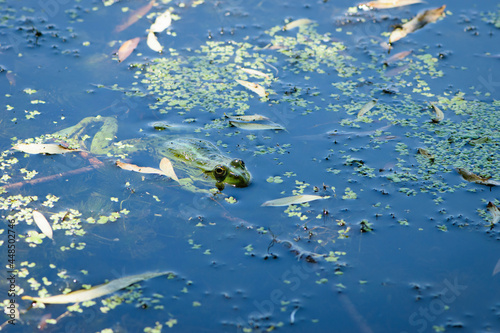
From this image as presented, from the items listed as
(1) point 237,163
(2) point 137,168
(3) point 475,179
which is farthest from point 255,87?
(3) point 475,179

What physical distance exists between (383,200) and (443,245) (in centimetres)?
46

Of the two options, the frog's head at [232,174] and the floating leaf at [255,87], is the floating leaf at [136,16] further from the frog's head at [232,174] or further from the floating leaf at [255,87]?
the frog's head at [232,174]

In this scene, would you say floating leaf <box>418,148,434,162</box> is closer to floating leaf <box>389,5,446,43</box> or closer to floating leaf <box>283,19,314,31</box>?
floating leaf <box>389,5,446,43</box>

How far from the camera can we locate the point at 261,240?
9.38ft

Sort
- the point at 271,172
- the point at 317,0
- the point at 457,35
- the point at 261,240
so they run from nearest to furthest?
1. the point at 261,240
2. the point at 271,172
3. the point at 457,35
4. the point at 317,0

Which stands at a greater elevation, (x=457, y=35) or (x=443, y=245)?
(x=457, y=35)

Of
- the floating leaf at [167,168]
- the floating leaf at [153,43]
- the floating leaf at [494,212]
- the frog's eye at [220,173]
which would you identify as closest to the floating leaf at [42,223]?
the floating leaf at [167,168]

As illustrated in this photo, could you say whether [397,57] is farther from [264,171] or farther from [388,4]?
[264,171]

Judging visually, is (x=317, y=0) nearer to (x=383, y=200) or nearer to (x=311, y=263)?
(x=383, y=200)

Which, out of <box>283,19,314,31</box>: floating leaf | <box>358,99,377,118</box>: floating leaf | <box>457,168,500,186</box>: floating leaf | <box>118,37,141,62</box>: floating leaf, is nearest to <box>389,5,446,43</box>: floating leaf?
<box>283,19,314,31</box>: floating leaf

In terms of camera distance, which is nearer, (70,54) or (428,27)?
(70,54)

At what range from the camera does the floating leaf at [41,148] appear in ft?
11.3

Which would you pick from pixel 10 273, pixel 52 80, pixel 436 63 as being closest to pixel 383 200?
pixel 436 63

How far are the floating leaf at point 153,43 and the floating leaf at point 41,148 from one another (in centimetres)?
149
